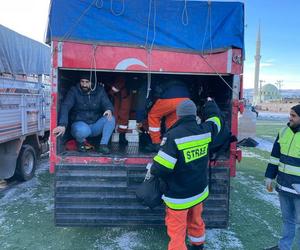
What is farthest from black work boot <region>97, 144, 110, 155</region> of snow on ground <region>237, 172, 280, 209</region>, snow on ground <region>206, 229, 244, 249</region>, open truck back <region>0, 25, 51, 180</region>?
snow on ground <region>237, 172, 280, 209</region>

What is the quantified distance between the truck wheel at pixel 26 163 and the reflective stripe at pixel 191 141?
4.54 m

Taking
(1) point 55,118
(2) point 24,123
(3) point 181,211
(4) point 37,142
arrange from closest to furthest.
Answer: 1. (3) point 181,211
2. (1) point 55,118
3. (2) point 24,123
4. (4) point 37,142

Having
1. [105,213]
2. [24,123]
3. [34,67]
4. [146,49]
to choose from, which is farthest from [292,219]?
[34,67]

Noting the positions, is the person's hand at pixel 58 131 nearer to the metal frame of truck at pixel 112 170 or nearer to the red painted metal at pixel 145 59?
the metal frame of truck at pixel 112 170

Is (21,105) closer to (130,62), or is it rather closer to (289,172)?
(130,62)

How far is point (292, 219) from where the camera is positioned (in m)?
3.77

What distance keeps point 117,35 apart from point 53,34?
77cm

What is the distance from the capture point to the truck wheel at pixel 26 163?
6.60m

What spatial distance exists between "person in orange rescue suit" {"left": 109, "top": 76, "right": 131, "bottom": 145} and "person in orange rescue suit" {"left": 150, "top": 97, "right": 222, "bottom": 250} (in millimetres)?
2309

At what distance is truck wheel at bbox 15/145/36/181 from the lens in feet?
21.6

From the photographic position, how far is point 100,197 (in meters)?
3.87

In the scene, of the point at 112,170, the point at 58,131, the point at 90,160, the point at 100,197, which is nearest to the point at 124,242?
the point at 100,197

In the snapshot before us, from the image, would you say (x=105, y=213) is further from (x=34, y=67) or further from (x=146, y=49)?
(x=34, y=67)

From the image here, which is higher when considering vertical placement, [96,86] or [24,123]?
[96,86]
